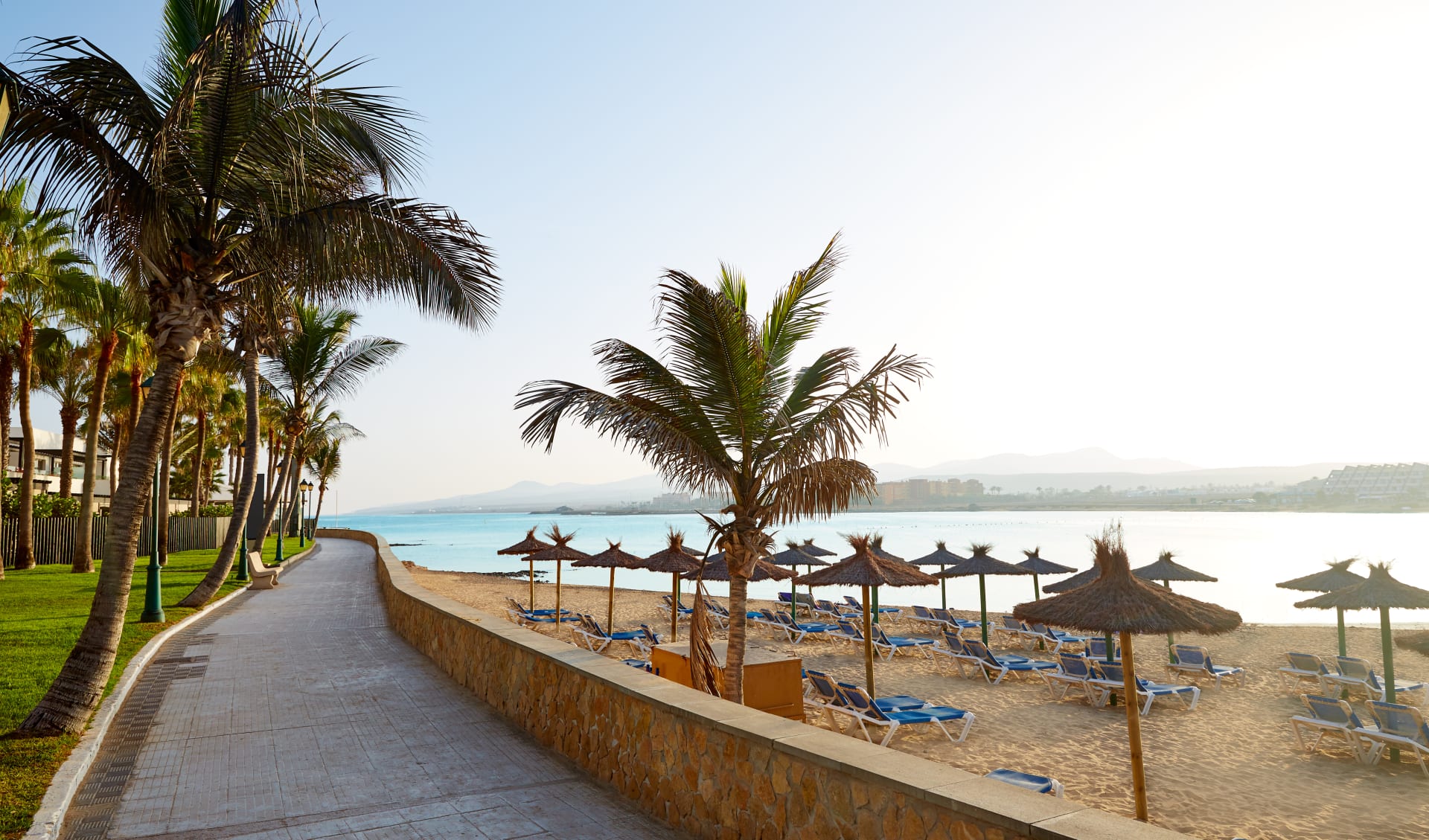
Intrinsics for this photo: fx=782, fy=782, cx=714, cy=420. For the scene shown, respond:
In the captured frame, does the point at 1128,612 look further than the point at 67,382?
No

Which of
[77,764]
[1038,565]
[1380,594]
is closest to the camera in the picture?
[77,764]

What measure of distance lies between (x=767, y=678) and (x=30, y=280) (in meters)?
20.5

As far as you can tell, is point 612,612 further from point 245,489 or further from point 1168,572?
point 1168,572

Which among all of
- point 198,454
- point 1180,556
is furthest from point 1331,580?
point 1180,556

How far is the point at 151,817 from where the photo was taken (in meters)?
4.73

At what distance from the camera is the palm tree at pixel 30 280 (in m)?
17.5

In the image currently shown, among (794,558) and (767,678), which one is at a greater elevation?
(794,558)

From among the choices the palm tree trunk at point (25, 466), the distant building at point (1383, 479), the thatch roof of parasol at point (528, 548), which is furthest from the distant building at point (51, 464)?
the distant building at point (1383, 479)

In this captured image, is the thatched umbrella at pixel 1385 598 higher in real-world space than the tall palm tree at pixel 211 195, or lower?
A: lower

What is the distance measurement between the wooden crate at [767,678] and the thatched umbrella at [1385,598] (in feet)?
23.7

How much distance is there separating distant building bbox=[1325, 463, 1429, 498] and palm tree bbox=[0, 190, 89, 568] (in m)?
135

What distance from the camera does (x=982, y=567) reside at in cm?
1647

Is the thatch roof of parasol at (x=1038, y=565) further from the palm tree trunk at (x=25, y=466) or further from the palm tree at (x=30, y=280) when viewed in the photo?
the palm tree trunk at (x=25, y=466)

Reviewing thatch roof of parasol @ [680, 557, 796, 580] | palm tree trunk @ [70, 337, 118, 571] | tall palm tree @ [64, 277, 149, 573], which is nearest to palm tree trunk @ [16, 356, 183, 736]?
thatch roof of parasol @ [680, 557, 796, 580]
